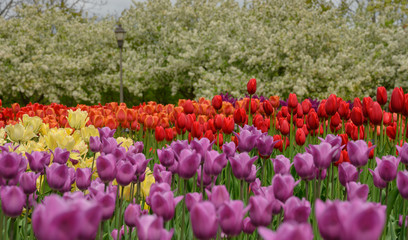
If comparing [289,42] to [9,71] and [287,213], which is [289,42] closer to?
[9,71]

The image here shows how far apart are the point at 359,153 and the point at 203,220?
3.95 feet

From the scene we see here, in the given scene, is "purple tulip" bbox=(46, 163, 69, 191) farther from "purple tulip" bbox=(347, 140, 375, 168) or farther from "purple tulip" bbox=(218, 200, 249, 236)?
"purple tulip" bbox=(347, 140, 375, 168)

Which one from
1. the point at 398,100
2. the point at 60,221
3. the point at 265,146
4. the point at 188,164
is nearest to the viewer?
the point at 60,221

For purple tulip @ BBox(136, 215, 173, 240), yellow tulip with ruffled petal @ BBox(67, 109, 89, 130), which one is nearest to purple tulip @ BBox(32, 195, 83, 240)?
purple tulip @ BBox(136, 215, 173, 240)

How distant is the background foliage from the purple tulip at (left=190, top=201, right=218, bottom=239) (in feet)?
48.2

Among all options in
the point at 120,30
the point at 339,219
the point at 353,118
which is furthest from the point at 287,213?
the point at 120,30

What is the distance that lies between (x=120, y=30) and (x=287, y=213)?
1589 centimetres

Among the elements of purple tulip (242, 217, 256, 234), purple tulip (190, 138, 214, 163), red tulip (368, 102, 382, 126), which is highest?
red tulip (368, 102, 382, 126)

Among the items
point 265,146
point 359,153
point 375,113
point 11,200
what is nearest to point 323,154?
point 359,153

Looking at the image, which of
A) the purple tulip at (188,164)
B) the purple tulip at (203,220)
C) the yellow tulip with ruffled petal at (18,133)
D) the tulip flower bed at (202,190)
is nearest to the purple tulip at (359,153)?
the tulip flower bed at (202,190)

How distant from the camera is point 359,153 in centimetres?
204

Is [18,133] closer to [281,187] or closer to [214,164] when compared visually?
[214,164]

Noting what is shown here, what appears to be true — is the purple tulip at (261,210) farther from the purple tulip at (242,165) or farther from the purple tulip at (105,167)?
the purple tulip at (105,167)

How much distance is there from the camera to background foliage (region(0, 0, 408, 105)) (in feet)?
53.9
